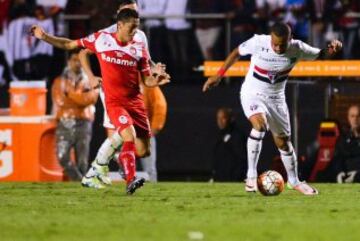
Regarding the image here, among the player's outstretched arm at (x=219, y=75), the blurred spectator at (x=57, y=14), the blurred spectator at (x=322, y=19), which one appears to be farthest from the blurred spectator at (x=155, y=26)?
the player's outstretched arm at (x=219, y=75)

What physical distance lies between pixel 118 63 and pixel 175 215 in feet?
10.5

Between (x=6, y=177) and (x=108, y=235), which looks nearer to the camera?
(x=108, y=235)

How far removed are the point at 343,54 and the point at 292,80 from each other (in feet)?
3.77

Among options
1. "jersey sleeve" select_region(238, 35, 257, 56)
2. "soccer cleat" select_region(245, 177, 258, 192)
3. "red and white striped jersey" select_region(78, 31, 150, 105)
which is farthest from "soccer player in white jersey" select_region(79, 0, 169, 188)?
"soccer cleat" select_region(245, 177, 258, 192)

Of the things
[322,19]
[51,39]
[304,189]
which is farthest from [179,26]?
[304,189]

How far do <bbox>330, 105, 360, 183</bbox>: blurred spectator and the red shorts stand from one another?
427cm

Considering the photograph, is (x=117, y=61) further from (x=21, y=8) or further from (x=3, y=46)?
(x=21, y=8)

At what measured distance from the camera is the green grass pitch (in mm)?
10508

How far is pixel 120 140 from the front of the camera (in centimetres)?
1581

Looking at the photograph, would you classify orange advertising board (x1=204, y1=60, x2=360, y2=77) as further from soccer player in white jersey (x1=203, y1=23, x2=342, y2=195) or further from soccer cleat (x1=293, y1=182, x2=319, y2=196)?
soccer cleat (x1=293, y1=182, x2=319, y2=196)

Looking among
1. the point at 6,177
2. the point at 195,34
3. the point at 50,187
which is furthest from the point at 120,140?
the point at 195,34

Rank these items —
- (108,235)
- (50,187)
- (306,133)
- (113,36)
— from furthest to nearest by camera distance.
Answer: (306,133)
(50,187)
(113,36)
(108,235)

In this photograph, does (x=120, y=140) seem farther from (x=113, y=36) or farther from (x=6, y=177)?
(x=6, y=177)

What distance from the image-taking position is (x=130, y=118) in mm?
14812
